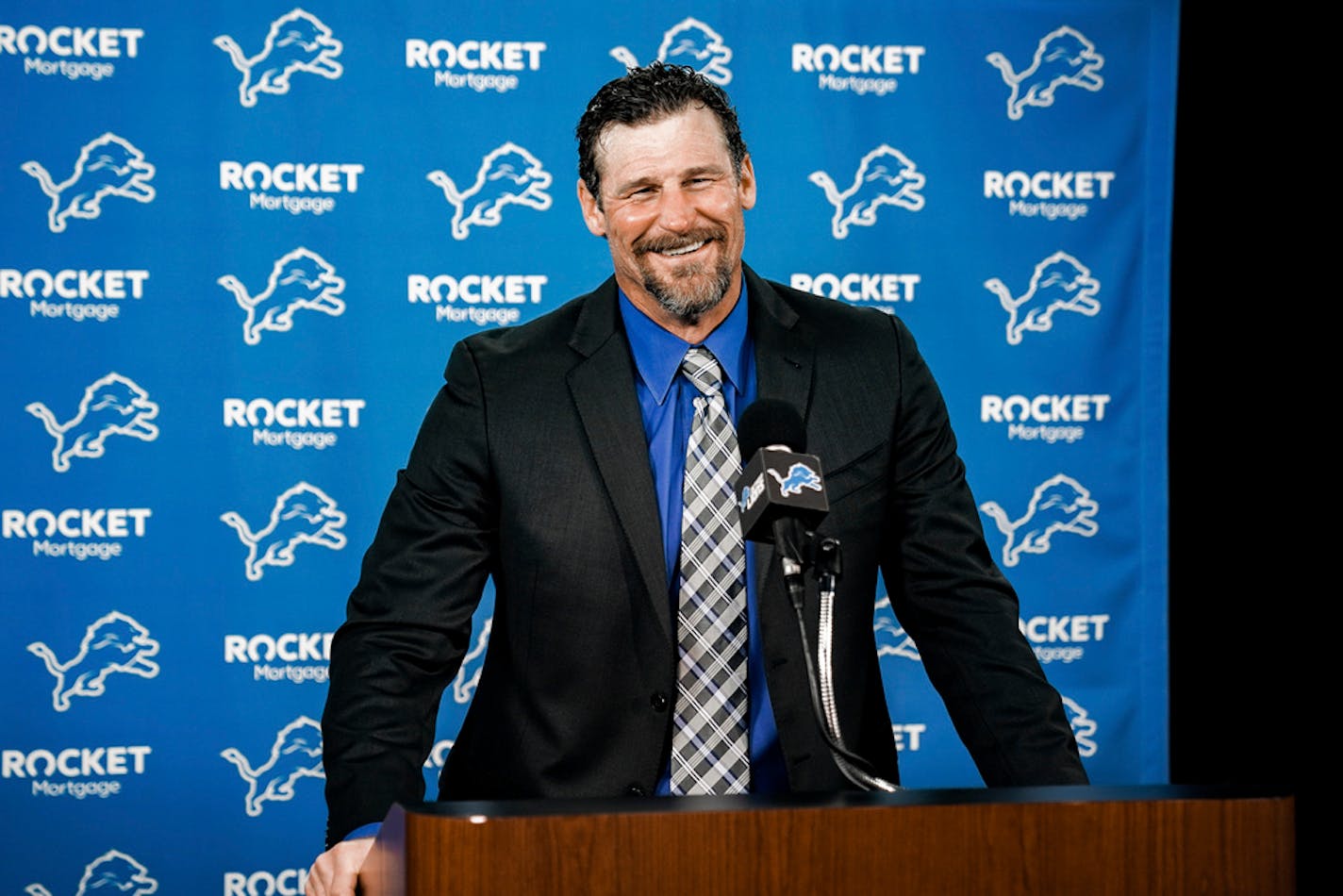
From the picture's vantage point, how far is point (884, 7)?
4.04 metres

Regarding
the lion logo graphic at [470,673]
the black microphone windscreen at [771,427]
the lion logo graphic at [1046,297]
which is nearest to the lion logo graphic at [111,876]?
the lion logo graphic at [470,673]

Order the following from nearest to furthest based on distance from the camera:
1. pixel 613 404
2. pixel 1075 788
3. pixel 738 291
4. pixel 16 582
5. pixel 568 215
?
1. pixel 1075 788
2. pixel 613 404
3. pixel 738 291
4. pixel 16 582
5. pixel 568 215

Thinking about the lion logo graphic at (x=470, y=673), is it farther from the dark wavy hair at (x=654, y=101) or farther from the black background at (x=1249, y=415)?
the black background at (x=1249, y=415)

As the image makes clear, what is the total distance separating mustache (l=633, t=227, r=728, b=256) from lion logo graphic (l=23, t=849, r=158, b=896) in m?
2.29

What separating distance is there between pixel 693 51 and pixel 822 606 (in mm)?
2839

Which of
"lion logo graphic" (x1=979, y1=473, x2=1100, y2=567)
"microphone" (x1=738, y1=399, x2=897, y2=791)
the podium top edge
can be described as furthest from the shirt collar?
"lion logo graphic" (x1=979, y1=473, x2=1100, y2=567)

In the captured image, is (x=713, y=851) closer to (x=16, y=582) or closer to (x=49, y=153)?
(x=16, y=582)

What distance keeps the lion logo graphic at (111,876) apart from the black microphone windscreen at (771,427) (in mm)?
2684

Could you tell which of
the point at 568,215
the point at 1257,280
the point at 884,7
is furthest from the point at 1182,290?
the point at 568,215

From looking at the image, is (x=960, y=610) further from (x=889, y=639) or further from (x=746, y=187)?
(x=889, y=639)

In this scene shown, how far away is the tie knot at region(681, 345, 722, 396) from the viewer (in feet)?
8.05

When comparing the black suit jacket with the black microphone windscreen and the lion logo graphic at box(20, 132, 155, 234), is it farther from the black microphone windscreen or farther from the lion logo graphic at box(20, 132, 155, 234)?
the lion logo graphic at box(20, 132, 155, 234)

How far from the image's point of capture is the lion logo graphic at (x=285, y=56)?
12.5ft

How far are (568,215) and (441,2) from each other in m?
0.67
